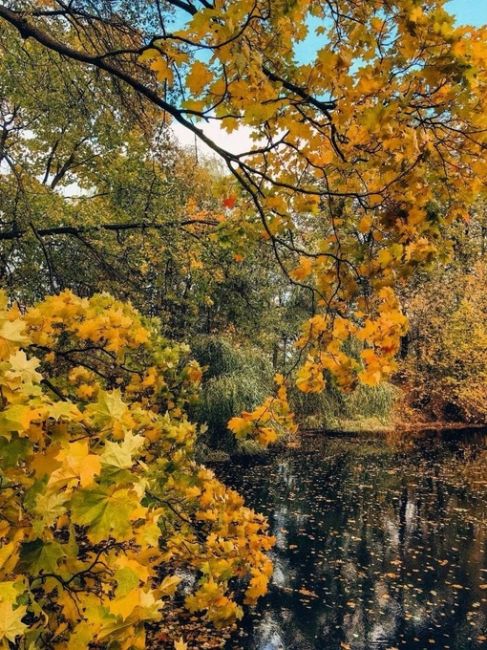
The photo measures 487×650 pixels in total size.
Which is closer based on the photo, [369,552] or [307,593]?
[307,593]

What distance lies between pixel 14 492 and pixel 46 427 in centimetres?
22

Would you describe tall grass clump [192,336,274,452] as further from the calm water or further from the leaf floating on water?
the leaf floating on water

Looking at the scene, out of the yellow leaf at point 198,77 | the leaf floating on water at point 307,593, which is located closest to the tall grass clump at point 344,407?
the leaf floating on water at point 307,593

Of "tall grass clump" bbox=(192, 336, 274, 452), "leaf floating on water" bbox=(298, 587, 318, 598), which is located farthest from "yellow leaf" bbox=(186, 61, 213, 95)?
"tall grass clump" bbox=(192, 336, 274, 452)

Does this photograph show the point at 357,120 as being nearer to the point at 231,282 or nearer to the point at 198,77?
the point at 198,77

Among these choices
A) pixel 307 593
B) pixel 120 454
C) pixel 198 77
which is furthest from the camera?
pixel 307 593

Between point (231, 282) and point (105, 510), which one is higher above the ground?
point (231, 282)

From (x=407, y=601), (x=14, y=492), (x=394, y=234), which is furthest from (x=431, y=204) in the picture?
(x=407, y=601)

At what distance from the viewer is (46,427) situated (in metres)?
1.30

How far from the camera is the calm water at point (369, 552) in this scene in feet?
20.9

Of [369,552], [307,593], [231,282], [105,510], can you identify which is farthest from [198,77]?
[369,552]

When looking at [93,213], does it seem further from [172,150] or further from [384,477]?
[384,477]

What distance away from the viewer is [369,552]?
8883mm

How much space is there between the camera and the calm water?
636 centimetres
